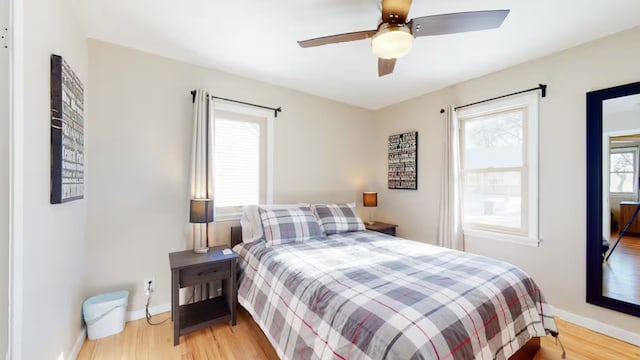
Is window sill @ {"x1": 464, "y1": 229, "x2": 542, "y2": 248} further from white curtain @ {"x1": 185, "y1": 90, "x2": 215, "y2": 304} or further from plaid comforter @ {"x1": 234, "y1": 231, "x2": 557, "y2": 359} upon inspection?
white curtain @ {"x1": 185, "y1": 90, "x2": 215, "y2": 304}

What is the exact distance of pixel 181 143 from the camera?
101 inches

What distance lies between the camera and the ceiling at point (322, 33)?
5.89 feet

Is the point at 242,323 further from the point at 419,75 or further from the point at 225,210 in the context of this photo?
the point at 419,75

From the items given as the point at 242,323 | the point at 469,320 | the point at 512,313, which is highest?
the point at 469,320

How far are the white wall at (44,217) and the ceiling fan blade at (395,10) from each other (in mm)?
1784

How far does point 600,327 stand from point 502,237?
0.96m

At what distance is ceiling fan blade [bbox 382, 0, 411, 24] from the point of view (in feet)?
4.79

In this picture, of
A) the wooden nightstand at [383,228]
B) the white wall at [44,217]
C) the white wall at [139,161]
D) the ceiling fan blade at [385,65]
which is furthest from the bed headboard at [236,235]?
the ceiling fan blade at [385,65]

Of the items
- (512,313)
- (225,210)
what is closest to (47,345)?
(225,210)

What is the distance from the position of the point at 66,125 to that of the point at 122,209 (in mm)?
938

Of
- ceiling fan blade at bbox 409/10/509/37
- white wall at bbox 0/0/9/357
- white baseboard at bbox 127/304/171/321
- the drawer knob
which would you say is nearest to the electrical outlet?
white baseboard at bbox 127/304/171/321

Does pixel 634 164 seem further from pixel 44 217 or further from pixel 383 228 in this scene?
pixel 44 217

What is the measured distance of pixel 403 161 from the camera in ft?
12.3

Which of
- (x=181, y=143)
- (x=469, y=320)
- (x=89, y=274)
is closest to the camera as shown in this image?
(x=469, y=320)
